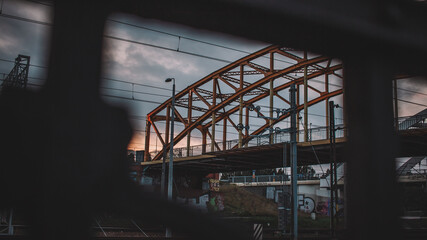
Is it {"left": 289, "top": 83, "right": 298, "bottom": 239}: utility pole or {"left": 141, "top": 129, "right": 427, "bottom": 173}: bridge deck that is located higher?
{"left": 141, "top": 129, "right": 427, "bottom": 173}: bridge deck

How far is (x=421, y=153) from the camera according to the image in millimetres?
29938

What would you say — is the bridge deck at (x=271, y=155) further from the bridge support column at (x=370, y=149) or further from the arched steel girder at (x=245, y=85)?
the bridge support column at (x=370, y=149)

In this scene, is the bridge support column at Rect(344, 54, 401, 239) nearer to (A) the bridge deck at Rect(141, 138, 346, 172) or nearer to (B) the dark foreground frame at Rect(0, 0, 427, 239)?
(B) the dark foreground frame at Rect(0, 0, 427, 239)

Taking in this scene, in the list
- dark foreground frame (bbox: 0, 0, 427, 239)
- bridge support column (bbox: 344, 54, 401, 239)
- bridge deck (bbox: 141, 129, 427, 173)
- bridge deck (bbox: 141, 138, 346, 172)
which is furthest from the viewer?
bridge deck (bbox: 141, 138, 346, 172)

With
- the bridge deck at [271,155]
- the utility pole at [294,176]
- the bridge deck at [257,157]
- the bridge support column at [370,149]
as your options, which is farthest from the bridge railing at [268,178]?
the bridge support column at [370,149]

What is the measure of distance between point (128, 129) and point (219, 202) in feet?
166

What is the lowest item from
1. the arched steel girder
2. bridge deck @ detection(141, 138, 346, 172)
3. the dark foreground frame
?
the dark foreground frame

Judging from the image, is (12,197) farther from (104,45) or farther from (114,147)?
(104,45)

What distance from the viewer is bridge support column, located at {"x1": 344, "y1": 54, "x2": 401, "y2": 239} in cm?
128

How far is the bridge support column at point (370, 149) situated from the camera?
1.28 metres

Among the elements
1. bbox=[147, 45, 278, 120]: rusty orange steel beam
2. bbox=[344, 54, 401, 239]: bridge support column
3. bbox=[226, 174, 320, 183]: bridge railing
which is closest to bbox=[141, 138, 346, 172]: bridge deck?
bbox=[147, 45, 278, 120]: rusty orange steel beam

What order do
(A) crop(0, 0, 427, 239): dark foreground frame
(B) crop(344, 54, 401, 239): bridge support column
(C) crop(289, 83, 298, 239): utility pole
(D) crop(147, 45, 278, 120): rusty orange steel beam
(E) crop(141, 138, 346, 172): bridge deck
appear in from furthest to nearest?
(D) crop(147, 45, 278, 120): rusty orange steel beam
(E) crop(141, 138, 346, 172): bridge deck
(C) crop(289, 83, 298, 239): utility pole
(B) crop(344, 54, 401, 239): bridge support column
(A) crop(0, 0, 427, 239): dark foreground frame

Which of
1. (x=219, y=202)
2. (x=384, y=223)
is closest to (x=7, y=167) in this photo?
(x=384, y=223)

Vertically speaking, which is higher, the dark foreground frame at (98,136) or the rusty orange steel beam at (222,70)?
the rusty orange steel beam at (222,70)
